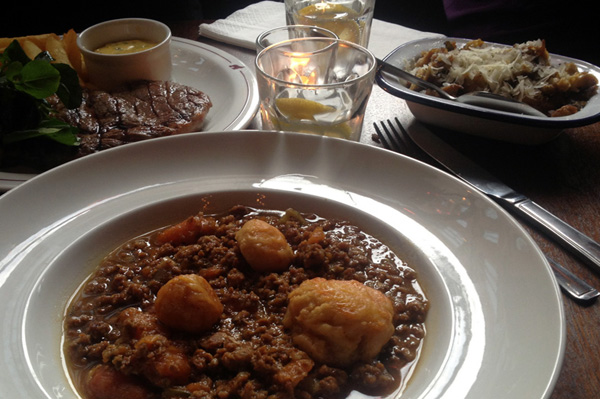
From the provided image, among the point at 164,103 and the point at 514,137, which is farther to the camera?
the point at 164,103

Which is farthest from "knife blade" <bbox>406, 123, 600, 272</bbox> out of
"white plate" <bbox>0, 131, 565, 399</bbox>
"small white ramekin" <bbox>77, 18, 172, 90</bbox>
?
"small white ramekin" <bbox>77, 18, 172, 90</bbox>

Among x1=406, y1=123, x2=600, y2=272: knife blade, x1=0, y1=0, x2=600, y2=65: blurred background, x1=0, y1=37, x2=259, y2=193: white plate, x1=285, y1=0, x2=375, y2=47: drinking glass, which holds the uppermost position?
x1=285, y1=0, x2=375, y2=47: drinking glass

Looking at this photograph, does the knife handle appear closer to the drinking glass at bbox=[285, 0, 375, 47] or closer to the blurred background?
the drinking glass at bbox=[285, 0, 375, 47]

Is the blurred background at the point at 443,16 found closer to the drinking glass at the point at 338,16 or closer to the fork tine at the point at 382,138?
the drinking glass at the point at 338,16

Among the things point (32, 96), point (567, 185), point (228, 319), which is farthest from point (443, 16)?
point (228, 319)

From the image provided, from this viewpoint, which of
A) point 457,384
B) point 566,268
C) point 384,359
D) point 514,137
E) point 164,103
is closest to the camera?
point 457,384

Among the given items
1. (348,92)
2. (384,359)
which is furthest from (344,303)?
(348,92)

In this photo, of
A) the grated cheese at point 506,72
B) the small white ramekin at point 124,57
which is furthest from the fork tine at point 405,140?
the small white ramekin at point 124,57

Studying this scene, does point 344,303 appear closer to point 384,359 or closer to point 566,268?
point 384,359
